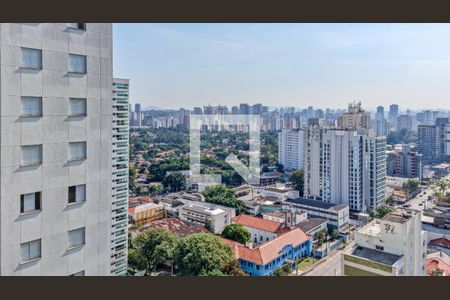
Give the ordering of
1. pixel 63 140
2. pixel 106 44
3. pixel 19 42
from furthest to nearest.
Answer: pixel 106 44 → pixel 63 140 → pixel 19 42

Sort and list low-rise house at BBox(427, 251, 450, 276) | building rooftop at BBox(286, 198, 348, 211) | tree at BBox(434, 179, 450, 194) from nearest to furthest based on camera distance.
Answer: low-rise house at BBox(427, 251, 450, 276) → building rooftop at BBox(286, 198, 348, 211) → tree at BBox(434, 179, 450, 194)

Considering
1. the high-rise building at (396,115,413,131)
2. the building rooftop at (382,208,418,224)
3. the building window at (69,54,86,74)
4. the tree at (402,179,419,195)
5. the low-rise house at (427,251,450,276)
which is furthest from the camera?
the high-rise building at (396,115,413,131)

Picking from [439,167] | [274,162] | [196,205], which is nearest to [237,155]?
[196,205]

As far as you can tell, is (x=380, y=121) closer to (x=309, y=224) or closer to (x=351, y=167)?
(x=351, y=167)

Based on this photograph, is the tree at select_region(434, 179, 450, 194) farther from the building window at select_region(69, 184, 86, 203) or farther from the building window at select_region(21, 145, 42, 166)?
the building window at select_region(21, 145, 42, 166)

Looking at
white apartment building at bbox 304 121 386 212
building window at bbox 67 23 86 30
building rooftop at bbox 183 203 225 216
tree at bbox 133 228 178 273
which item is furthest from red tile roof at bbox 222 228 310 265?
building window at bbox 67 23 86 30

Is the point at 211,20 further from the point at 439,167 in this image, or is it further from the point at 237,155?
the point at 439,167

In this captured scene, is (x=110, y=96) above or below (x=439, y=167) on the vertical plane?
above
